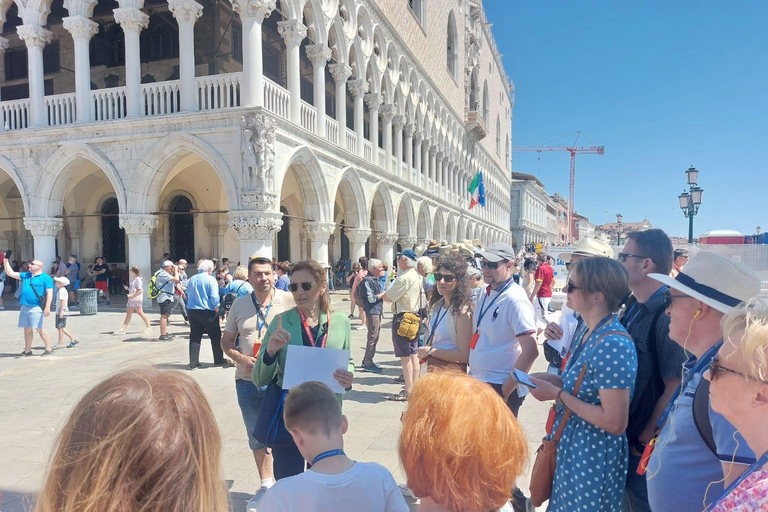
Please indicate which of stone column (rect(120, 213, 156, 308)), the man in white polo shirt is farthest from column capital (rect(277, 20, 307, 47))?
the man in white polo shirt

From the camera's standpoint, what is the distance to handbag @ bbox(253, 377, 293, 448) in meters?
2.69

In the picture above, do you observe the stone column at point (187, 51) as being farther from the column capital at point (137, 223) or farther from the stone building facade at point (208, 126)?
the column capital at point (137, 223)

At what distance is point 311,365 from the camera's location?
8.71 ft

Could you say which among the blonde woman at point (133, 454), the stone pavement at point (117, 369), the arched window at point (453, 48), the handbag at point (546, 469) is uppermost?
the arched window at point (453, 48)

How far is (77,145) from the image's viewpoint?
43.2 feet

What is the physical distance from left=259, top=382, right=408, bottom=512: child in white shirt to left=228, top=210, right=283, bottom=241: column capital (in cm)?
1033

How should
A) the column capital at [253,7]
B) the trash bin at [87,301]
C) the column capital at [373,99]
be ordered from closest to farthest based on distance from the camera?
1. the column capital at [253,7]
2. the trash bin at [87,301]
3. the column capital at [373,99]

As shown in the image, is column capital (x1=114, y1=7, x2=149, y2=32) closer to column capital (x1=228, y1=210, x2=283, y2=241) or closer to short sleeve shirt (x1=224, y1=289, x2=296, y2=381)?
column capital (x1=228, y1=210, x2=283, y2=241)

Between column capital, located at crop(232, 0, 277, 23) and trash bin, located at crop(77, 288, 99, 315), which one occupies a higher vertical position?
column capital, located at crop(232, 0, 277, 23)

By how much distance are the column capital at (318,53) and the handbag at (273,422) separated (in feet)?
46.2

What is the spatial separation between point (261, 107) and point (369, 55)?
815 centimetres

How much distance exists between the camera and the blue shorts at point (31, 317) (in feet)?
25.7

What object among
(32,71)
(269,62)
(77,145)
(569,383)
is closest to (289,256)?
(269,62)

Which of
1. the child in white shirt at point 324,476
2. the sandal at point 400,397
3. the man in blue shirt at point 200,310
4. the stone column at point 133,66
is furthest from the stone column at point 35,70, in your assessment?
the child in white shirt at point 324,476
